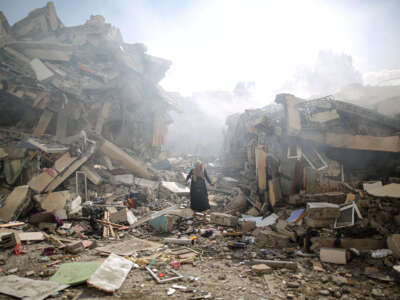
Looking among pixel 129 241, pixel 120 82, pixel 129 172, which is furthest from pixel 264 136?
pixel 120 82

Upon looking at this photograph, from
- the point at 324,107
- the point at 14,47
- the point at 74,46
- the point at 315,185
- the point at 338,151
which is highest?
the point at 74,46

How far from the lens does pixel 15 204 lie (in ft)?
17.4

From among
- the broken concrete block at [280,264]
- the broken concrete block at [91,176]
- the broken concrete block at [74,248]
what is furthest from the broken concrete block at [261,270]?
the broken concrete block at [91,176]

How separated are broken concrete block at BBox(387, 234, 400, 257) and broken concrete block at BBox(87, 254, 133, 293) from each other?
157 inches

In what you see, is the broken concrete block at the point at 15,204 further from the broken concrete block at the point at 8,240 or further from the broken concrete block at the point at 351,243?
the broken concrete block at the point at 351,243

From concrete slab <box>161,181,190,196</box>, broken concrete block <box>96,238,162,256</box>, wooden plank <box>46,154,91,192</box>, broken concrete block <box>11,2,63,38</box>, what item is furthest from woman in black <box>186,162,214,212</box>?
broken concrete block <box>11,2,63,38</box>

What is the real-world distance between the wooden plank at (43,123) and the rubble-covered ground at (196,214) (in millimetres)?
41

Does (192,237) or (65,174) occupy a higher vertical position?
(65,174)

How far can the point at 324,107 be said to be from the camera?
5840 mm

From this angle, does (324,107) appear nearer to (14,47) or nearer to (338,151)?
(338,151)

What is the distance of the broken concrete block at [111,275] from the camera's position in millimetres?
2750

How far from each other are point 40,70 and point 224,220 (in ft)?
33.7

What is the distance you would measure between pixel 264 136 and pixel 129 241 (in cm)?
464

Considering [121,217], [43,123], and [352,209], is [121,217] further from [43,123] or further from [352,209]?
[43,123]
